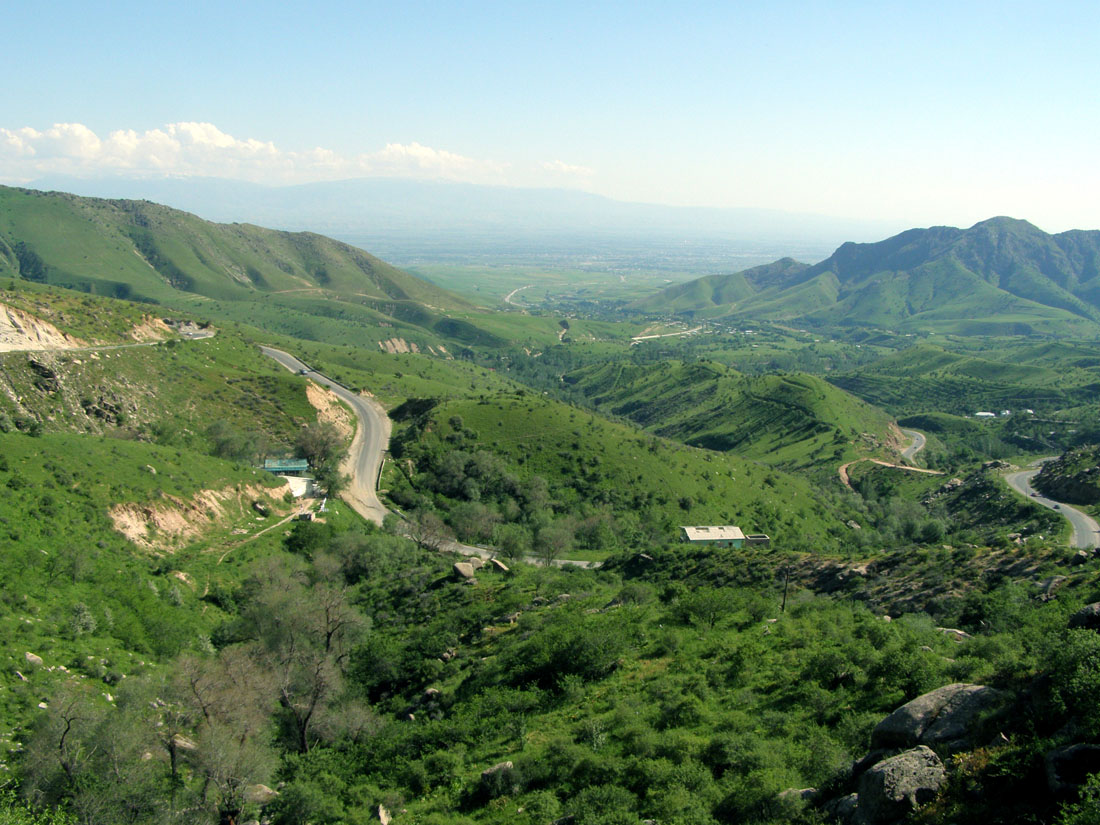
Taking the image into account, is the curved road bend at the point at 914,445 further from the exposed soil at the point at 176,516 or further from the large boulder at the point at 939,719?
the large boulder at the point at 939,719

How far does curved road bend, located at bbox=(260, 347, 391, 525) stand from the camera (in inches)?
2470

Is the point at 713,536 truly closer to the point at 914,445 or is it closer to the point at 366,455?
the point at 366,455

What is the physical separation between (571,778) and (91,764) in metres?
15.3

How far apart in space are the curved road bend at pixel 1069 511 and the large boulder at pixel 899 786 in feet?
136

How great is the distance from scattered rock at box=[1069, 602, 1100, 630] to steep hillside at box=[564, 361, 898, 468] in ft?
342

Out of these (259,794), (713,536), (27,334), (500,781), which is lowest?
(713,536)

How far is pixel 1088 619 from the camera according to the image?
1536cm

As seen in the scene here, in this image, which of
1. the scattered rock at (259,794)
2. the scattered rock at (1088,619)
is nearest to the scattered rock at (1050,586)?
the scattered rock at (1088,619)

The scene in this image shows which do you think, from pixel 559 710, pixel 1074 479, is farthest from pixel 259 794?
pixel 1074 479

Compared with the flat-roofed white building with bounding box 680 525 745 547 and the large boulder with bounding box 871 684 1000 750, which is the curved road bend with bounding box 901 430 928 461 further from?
the large boulder with bounding box 871 684 1000 750

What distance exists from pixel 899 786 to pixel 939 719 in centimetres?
275

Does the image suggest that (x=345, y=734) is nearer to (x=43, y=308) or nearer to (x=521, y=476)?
(x=521, y=476)

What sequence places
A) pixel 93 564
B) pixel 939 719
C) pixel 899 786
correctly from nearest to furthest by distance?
pixel 899 786
pixel 939 719
pixel 93 564

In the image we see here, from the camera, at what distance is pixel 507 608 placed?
3600cm
